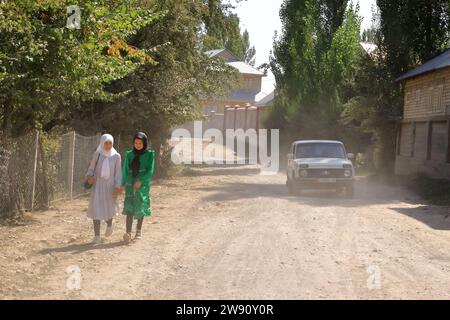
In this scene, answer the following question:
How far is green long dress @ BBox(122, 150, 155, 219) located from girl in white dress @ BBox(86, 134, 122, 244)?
171 mm

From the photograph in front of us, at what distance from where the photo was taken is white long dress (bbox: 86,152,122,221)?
32.9 ft

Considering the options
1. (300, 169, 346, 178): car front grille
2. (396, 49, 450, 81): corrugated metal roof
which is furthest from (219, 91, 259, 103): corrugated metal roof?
(300, 169, 346, 178): car front grille

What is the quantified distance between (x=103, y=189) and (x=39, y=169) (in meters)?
4.67

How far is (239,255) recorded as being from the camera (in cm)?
907

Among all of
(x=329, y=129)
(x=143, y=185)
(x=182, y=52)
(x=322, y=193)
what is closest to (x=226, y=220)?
(x=143, y=185)

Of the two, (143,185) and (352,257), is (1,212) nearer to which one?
(143,185)

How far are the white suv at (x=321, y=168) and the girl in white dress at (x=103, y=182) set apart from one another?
9.62 m

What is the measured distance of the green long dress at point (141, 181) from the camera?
33.5 ft

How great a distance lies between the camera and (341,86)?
39750 mm

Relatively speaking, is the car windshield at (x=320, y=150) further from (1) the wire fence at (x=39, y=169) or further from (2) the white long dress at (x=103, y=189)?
(2) the white long dress at (x=103, y=189)

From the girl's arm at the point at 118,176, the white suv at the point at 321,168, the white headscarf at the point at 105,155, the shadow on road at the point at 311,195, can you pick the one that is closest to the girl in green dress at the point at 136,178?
the girl's arm at the point at 118,176

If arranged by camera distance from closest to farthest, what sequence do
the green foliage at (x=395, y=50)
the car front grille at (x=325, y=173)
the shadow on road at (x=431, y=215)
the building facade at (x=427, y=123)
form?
the shadow on road at (x=431, y=215)
the car front grille at (x=325, y=173)
the building facade at (x=427, y=123)
the green foliage at (x=395, y=50)

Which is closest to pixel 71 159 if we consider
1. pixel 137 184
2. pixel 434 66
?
pixel 137 184
